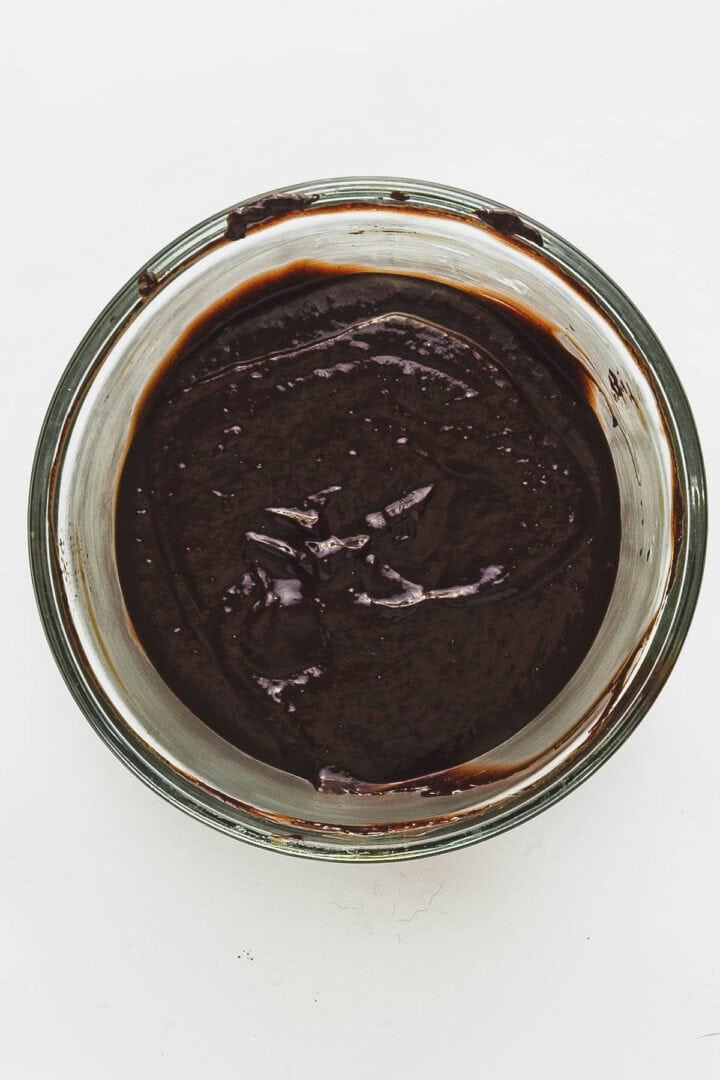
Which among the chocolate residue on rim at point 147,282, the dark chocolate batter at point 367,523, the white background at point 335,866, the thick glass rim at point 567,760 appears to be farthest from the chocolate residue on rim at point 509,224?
the chocolate residue on rim at point 147,282

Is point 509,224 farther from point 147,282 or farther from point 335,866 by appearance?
point 335,866

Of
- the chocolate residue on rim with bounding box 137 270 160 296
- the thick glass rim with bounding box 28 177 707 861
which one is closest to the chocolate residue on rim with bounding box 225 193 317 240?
the thick glass rim with bounding box 28 177 707 861

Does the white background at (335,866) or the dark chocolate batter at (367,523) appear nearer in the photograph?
the dark chocolate batter at (367,523)

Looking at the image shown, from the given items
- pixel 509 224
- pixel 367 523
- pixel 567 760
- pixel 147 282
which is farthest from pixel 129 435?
pixel 567 760

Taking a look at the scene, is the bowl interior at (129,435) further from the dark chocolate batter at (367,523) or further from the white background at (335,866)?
the white background at (335,866)

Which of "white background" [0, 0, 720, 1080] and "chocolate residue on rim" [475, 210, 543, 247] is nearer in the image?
"chocolate residue on rim" [475, 210, 543, 247]

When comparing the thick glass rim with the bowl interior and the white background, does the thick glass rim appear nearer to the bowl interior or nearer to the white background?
the bowl interior

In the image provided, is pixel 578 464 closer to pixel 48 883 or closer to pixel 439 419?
pixel 439 419
